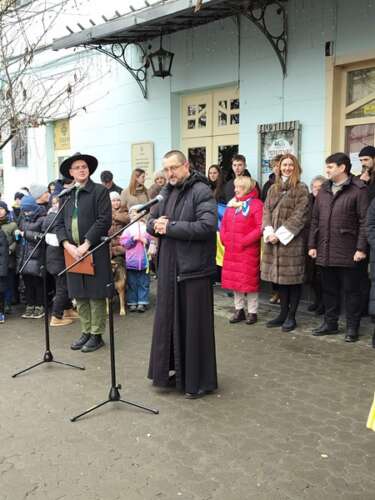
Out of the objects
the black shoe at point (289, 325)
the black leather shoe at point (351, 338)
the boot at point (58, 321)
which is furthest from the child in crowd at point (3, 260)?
the black leather shoe at point (351, 338)

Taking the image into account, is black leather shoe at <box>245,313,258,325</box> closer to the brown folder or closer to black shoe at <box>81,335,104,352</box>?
black shoe at <box>81,335,104,352</box>

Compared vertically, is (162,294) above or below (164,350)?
above

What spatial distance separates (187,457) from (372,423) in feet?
4.10

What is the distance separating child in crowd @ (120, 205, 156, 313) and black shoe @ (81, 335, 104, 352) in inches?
60.6

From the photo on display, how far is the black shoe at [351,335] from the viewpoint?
18.6 feet

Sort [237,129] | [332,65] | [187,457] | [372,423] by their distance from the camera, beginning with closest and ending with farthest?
[372,423] < [187,457] < [332,65] < [237,129]

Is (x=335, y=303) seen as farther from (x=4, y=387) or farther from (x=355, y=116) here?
(x=4, y=387)

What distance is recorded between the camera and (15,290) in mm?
7586

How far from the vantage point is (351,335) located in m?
5.68

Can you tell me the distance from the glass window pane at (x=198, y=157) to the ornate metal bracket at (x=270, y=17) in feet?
7.53

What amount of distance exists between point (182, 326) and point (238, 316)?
2.38 metres

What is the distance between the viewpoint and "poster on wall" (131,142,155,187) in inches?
393

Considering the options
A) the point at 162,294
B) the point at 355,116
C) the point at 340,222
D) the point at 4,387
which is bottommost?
the point at 4,387

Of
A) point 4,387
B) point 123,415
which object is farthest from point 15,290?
point 123,415
